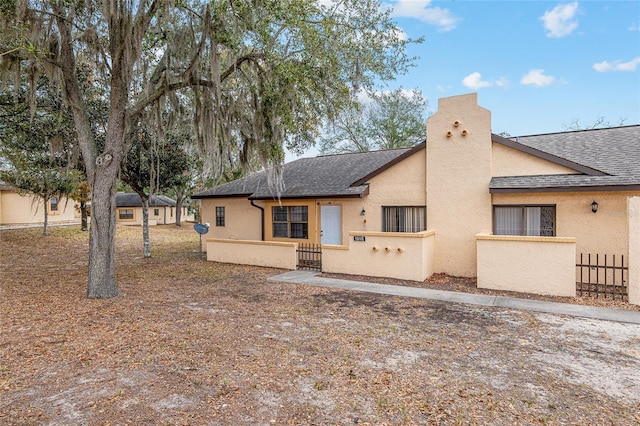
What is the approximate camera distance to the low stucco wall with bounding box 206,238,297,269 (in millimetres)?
11391

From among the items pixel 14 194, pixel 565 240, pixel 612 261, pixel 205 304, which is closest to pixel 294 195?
pixel 205 304

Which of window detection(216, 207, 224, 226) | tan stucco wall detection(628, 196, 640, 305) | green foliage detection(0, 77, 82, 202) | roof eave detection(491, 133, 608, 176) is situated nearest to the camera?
tan stucco wall detection(628, 196, 640, 305)

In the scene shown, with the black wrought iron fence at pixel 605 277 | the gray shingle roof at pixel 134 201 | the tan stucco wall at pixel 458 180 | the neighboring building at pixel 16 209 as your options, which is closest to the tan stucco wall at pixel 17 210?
the neighboring building at pixel 16 209

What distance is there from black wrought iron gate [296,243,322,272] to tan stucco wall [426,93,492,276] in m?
3.89

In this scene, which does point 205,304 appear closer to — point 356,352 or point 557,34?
point 356,352

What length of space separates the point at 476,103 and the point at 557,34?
26.5ft

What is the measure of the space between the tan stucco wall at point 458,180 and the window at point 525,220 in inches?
13.8

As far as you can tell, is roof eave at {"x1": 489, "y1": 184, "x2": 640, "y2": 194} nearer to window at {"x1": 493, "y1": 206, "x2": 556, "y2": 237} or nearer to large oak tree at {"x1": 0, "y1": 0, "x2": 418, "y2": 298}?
window at {"x1": 493, "y1": 206, "x2": 556, "y2": 237}

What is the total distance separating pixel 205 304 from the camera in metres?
7.22

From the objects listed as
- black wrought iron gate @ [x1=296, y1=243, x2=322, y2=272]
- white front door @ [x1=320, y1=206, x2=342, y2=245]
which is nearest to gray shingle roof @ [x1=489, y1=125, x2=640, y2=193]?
white front door @ [x1=320, y1=206, x2=342, y2=245]

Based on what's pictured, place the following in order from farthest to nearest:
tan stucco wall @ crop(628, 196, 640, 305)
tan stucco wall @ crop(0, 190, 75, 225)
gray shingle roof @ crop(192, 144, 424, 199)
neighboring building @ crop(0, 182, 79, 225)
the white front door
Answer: tan stucco wall @ crop(0, 190, 75, 225) < neighboring building @ crop(0, 182, 79, 225) < the white front door < gray shingle roof @ crop(192, 144, 424, 199) < tan stucco wall @ crop(628, 196, 640, 305)

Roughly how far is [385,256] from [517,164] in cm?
440

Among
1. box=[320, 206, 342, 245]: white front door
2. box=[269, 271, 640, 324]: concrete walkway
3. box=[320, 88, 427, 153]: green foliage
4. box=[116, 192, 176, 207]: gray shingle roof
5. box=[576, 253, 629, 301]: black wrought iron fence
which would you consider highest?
box=[320, 88, 427, 153]: green foliage

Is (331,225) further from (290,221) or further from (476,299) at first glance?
(476,299)
